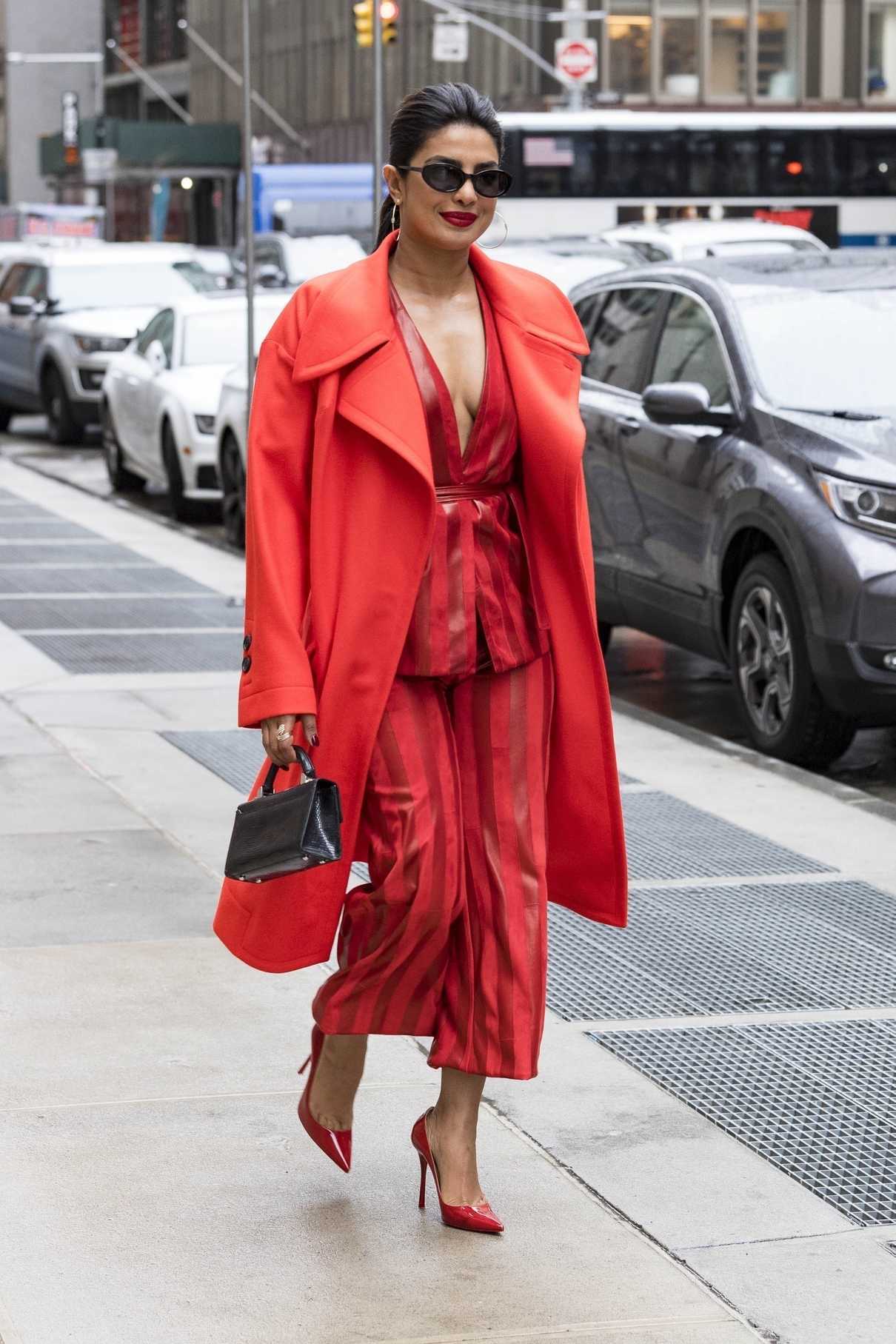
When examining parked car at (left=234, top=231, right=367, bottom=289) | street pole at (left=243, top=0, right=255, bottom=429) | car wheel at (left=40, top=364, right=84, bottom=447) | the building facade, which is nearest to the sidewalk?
street pole at (left=243, top=0, right=255, bottom=429)

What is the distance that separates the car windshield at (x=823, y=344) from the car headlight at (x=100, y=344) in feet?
41.9

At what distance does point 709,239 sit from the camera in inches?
825

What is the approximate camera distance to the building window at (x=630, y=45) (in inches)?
2216

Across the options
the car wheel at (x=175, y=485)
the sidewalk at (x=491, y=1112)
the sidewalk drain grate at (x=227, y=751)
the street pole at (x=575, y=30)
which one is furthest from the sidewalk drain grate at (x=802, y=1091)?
the street pole at (x=575, y=30)

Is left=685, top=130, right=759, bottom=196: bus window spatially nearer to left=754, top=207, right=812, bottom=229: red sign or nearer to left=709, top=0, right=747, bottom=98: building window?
left=754, top=207, right=812, bottom=229: red sign

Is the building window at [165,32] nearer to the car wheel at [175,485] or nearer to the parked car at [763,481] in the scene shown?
the car wheel at [175,485]

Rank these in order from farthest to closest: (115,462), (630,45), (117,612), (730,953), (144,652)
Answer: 1. (630,45)
2. (115,462)
3. (117,612)
4. (144,652)
5. (730,953)

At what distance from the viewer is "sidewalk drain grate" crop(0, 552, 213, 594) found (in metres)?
12.2

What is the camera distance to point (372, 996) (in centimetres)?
376

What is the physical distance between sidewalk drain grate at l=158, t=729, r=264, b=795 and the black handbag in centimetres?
348

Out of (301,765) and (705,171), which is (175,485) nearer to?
(301,765)

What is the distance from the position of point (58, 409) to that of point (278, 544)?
18.5 metres

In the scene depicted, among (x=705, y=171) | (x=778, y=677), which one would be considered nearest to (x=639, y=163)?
(x=705, y=171)

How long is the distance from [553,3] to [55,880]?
5277 centimetres
